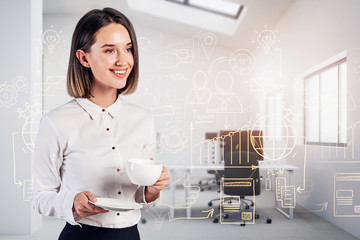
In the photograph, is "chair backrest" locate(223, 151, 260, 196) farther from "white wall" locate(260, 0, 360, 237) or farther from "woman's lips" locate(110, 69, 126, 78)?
"woman's lips" locate(110, 69, 126, 78)

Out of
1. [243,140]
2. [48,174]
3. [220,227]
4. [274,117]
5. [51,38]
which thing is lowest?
[220,227]

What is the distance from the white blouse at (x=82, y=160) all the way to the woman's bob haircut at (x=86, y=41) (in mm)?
41

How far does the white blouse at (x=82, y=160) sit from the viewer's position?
0.84m

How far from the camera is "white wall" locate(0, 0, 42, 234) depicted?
3.25 m

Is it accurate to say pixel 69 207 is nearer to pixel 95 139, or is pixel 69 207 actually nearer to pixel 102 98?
pixel 95 139

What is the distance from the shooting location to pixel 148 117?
1009 mm

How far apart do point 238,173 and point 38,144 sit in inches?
121

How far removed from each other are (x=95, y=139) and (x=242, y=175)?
119 inches

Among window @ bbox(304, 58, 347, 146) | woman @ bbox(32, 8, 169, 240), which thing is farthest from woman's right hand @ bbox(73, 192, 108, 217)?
window @ bbox(304, 58, 347, 146)

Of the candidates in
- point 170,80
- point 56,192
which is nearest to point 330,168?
point 170,80

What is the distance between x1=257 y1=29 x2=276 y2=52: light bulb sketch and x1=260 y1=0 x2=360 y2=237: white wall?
10 centimetres

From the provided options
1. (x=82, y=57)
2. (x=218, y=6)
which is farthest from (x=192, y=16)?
(x=82, y=57)

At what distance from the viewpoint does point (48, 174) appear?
85 centimetres

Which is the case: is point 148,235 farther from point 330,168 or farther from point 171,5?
point 171,5
